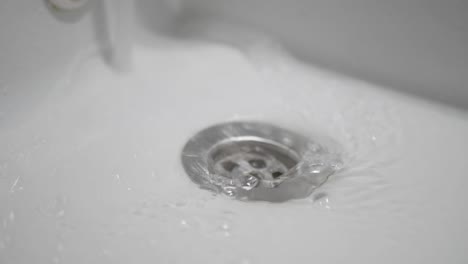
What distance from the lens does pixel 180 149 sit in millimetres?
458

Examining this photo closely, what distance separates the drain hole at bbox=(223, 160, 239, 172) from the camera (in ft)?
1.52

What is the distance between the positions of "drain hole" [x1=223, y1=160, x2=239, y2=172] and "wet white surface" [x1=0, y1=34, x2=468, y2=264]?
45 millimetres

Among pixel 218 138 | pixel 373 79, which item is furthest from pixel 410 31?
pixel 218 138

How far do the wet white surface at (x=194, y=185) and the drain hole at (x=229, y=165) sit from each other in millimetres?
45

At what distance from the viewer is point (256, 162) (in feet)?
1.57

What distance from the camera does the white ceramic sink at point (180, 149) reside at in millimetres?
347

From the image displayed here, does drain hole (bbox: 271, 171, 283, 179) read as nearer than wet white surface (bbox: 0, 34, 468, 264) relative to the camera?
No

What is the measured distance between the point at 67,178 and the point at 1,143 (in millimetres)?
70

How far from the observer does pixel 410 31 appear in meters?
0.50

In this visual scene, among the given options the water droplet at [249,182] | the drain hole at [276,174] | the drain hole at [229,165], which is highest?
the drain hole at [276,174]

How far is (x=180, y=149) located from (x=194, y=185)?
0.05 metres

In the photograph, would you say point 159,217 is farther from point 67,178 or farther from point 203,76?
point 203,76

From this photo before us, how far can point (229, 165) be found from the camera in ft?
1.53

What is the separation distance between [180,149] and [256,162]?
75 mm
